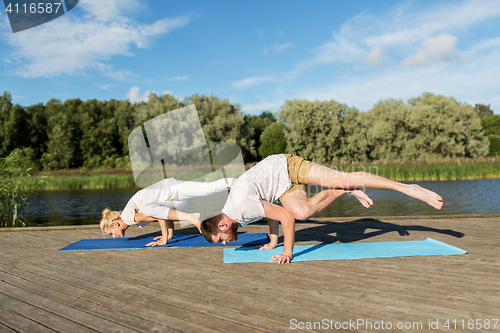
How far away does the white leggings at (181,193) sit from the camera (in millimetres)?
4069

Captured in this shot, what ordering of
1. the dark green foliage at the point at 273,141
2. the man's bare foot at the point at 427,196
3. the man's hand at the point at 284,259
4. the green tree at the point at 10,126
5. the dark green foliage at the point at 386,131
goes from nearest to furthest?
the man's bare foot at the point at 427,196 < the man's hand at the point at 284,259 < the dark green foliage at the point at 386,131 < the green tree at the point at 10,126 < the dark green foliage at the point at 273,141

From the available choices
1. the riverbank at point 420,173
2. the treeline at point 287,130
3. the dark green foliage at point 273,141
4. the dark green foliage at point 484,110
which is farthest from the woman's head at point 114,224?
the dark green foliage at point 484,110

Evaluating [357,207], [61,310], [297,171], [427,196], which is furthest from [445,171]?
[61,310]

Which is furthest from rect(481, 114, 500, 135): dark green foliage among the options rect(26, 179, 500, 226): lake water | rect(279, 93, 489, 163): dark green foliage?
rect(26, 179, 500, 226): lake water

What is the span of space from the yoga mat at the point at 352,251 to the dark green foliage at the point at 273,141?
3906 centimetres

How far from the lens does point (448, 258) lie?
322 cm

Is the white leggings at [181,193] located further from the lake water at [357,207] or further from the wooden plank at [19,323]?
the lake water at [357,207]

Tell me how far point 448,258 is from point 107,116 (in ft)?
167

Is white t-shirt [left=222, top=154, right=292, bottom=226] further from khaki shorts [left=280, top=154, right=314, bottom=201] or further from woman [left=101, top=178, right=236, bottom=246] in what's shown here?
woman [left=101, top=178, right=236, bottom=246]

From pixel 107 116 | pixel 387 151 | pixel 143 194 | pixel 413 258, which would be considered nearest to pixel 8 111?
pixel 107 116

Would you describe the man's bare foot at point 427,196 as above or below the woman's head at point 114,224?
above

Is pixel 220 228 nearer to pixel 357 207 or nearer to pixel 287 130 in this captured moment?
pixel 357 207

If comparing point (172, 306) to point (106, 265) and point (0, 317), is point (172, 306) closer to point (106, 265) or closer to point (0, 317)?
point (0, 317)

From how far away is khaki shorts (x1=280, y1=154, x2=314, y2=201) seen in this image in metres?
3.61
